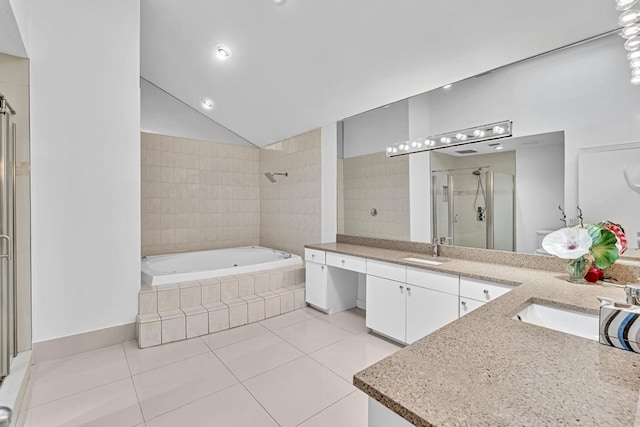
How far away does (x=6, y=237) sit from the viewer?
1.82 m

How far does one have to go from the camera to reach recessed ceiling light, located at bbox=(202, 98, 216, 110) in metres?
4.13

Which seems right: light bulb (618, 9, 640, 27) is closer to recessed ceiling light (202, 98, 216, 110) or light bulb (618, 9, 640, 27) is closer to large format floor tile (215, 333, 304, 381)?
large format floor tile (215, 333, 304, 381)

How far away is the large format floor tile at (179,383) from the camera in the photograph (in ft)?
6.00

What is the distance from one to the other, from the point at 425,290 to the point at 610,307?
148cm

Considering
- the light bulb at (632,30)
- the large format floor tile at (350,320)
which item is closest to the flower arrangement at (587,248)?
the light bulb at (632,30)

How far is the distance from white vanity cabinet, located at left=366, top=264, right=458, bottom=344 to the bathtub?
1.40 m

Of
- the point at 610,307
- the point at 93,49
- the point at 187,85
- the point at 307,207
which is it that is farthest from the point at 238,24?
the point at 610,307

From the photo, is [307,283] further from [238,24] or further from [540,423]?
[540,423]

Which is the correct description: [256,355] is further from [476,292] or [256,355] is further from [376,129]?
[376,129]

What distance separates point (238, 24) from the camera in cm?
274

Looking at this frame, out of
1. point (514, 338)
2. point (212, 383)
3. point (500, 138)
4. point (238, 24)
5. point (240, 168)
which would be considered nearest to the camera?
point (514, 338)

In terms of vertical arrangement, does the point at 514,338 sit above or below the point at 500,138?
below

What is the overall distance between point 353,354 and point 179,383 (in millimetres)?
1273

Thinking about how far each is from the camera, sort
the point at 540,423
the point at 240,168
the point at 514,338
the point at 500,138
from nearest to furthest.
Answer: the point at 540,423
the point at 514,338
the point at 500,138
the point at 240,168
